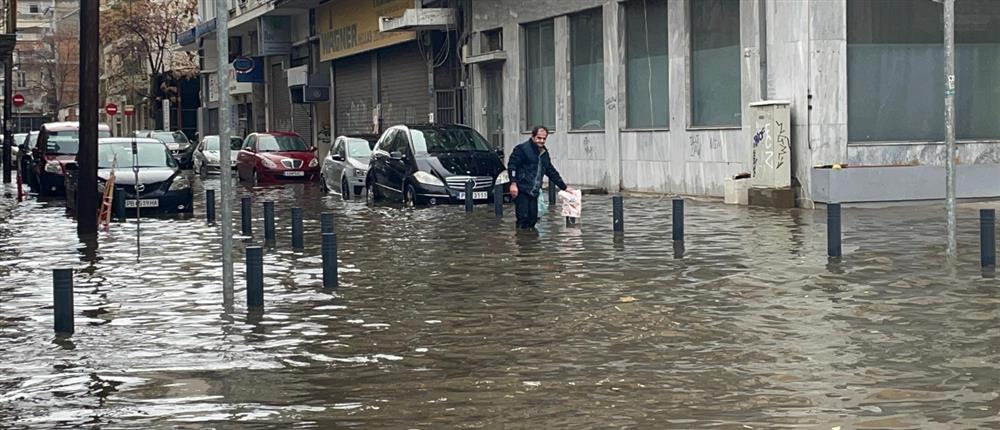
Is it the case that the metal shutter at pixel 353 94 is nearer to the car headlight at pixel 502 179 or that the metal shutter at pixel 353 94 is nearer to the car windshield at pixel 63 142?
the car windshield at pixel 63 142

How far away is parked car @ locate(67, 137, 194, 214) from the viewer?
2642 centimetres

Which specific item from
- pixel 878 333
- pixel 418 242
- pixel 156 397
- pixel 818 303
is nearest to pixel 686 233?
pixel 418 242

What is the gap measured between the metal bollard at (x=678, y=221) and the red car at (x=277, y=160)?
935 inches

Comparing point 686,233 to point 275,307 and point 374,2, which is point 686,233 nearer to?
point 275,307

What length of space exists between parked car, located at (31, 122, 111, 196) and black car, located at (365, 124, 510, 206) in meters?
8.32

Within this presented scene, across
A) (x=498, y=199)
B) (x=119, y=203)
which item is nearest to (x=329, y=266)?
(x=498, y=199)

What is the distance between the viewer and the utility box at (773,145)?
79.3 feet

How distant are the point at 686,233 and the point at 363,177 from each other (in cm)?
1283

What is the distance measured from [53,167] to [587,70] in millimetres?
11588

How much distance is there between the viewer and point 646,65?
30219mm

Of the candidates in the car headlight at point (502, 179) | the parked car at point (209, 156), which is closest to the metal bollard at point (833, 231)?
the car headlight at point (502, 179)

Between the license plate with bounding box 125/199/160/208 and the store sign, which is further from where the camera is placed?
the store sign

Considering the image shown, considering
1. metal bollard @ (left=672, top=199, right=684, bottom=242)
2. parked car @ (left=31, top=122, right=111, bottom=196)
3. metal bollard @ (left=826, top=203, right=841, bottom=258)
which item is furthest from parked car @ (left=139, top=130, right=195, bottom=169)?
metal bollard @ (left=826, top=203, right=841, bottom=258)

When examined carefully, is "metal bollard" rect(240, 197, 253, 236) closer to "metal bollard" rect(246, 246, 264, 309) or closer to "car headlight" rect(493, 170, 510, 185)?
"car headlight" rect(493, 170, 510, 185)
